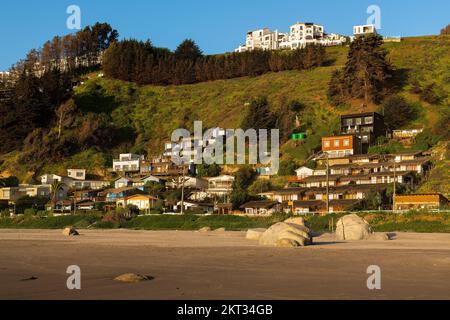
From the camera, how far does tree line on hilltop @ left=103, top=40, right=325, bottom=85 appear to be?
465ft

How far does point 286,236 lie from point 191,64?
5262 inches

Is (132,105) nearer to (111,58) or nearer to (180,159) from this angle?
(111,58)

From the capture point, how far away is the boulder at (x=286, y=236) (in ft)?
71.7

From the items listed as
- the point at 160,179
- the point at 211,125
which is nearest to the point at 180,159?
the point at 160,179

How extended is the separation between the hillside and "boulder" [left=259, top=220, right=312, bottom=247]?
69.7 m

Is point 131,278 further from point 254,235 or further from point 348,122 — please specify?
Result: point 348,122

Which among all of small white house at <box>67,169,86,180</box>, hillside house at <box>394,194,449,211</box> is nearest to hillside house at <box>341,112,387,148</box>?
hillside house at <box>394,194,449,211</box>

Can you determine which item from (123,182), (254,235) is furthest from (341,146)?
(254,235)

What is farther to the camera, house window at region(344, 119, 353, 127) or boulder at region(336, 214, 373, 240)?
house window at region(344, 119, 353, 127)

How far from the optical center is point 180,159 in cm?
10238

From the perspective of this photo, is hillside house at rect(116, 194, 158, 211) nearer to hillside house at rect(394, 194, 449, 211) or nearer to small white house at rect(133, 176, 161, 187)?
small white house at rect(133, 176, 161, 187)

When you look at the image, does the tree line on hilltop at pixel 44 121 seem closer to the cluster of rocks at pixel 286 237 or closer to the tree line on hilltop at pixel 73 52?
the tree line on hilltop at pixel 73 52
